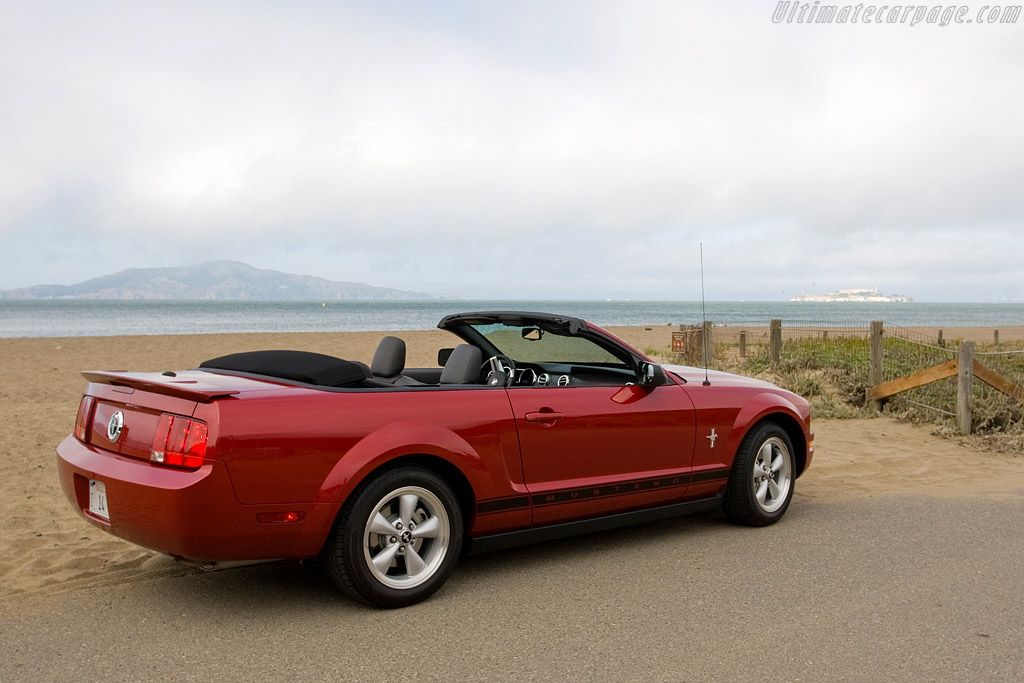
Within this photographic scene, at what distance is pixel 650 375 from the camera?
5457 mm

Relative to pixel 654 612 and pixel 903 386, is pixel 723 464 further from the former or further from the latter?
pixel 903 386

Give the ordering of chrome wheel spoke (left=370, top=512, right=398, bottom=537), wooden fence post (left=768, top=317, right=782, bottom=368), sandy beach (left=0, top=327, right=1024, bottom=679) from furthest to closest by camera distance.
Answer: wooden fence post (left=768, top=317, right=782, bottom=368), sandy beach (left=0, top=327, right=1024, bottom=679), chrome wheel spoke (left=370, top=512, right=398, bottom=537)

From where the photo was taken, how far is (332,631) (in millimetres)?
4066

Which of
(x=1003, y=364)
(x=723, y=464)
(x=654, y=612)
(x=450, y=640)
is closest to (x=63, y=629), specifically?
(x=450, y=640)

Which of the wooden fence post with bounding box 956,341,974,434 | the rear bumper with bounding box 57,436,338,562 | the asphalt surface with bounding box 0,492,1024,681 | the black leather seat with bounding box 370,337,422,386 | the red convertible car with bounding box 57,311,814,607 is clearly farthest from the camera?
the wooden fence post with bounding box 956,341,974,434

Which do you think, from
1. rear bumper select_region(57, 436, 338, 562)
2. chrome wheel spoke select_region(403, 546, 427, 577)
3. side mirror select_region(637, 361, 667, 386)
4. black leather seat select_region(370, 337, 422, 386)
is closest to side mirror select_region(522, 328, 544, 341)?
side mirror select_region(637, 361, 667, 386)

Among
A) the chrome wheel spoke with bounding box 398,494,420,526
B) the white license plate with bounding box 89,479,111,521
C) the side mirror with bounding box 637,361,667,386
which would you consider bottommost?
the chrome wheel spoke with bounding box 398,494,420,526

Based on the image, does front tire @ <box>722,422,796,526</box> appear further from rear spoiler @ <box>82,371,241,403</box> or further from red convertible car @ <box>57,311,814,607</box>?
rear spoiler @ <box>82,371,241,403</box>

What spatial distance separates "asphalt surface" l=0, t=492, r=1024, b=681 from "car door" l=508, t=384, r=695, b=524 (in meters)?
0.39

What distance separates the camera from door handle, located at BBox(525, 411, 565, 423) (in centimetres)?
489

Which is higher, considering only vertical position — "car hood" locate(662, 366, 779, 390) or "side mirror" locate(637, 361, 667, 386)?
"side mirror" locate(637, 361, 667, 386)

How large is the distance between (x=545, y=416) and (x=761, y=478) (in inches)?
80.5

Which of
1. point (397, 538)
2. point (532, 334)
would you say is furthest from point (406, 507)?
point (532, 334)

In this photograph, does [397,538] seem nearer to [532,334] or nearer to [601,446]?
[601,446]
